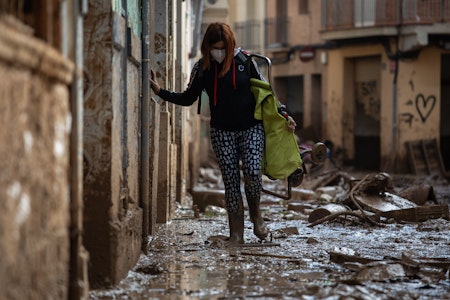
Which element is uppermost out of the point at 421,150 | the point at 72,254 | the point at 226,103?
the point at 226,103

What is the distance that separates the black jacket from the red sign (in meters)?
25.7

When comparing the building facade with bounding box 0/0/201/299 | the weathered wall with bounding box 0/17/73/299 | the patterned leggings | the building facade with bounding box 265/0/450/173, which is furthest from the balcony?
the weathered wall with bounding box 0/17/73/299

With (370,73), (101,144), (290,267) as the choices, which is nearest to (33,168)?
(101,144)

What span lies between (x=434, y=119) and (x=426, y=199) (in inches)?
621

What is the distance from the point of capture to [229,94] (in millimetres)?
8367

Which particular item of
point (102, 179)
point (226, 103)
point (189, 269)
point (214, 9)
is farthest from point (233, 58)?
point (214, 9)

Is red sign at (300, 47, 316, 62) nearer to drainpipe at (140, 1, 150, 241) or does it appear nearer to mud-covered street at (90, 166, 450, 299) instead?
mud-covered street at (90, 166, 450, 299)

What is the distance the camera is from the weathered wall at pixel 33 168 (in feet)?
12.1

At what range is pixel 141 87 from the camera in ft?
26.8

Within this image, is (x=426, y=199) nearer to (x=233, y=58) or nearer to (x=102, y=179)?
(x=233, y=58)

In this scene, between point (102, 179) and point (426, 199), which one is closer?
point (102, 179)

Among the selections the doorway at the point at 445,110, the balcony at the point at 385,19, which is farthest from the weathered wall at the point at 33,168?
the doorway at the point at 445,110

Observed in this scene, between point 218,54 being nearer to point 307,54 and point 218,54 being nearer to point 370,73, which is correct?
point 370,73

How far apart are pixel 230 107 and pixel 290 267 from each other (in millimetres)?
1726
